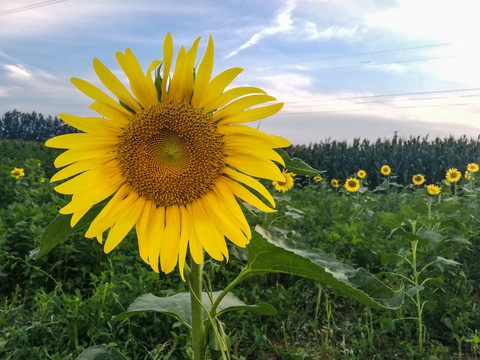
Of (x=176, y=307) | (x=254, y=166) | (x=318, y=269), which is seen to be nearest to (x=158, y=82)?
(x=254, y=166)

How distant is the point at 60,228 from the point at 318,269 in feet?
2.19

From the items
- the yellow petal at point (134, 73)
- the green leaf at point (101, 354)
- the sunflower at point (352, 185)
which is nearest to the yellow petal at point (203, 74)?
the yellow petal at point (134, 73)

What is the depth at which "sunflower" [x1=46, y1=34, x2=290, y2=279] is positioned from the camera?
3.60 ft

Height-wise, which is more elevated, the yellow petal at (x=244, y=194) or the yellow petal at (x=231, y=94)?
the yellow petal at (x=231, y=94)

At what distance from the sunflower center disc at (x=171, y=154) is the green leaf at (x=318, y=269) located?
8.4 inches

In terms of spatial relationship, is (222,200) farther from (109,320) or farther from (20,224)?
(20,224)

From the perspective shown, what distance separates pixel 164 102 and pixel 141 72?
0.09 m

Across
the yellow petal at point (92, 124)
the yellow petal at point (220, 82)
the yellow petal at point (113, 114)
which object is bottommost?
the yellow petal at point (92, 124)

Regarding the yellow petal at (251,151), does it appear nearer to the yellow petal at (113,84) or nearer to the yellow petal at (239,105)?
the yellow petal at (239,105)

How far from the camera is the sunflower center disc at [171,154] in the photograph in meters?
1.15

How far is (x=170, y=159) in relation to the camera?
47.1 inches

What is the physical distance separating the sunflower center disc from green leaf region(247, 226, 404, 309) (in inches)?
8.4

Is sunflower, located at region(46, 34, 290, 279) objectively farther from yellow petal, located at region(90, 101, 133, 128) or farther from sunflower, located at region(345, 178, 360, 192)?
sunflower, located at region(345, 178, 360, 192)

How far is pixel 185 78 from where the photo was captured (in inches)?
43.3
